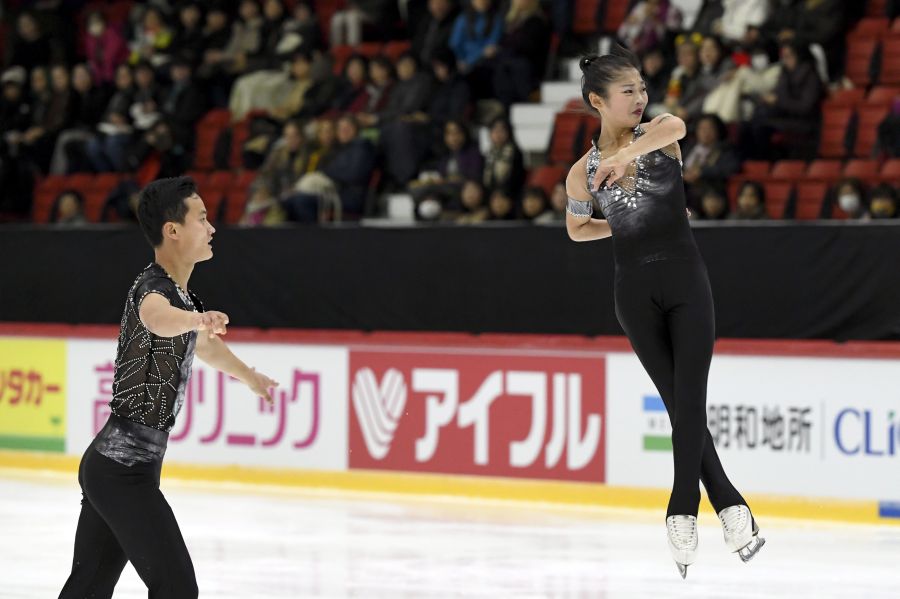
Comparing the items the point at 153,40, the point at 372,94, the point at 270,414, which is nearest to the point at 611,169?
the point at 270,414

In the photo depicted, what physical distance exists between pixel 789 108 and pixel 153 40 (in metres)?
6.93

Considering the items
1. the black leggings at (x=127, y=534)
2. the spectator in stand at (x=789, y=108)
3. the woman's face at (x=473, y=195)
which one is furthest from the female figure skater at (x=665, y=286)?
the spectator in stand at (x=789, y=108)

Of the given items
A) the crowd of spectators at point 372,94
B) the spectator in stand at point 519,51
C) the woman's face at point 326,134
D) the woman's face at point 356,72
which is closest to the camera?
the crowd of spectators at point 372,94

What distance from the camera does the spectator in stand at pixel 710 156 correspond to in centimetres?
1087

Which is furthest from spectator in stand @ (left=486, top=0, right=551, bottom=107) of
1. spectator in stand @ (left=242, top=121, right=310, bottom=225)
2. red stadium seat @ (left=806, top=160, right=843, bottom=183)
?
red stadium seat @ (left=806, top=160, right=843, bottom=183)

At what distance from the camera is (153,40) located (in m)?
15.6

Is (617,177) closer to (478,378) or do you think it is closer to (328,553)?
(328,553)

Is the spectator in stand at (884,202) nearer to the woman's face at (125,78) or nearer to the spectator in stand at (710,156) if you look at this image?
the spectator in stand at (710,156)

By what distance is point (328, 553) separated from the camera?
7.68 meters

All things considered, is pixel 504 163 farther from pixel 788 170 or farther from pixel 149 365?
pixel 149 365

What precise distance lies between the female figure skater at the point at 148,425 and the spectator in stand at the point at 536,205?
6.28 meters

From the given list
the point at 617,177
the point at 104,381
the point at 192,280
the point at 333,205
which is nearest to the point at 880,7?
the point at 333,205

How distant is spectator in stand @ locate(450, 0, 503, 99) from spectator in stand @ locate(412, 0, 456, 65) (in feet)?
0.35

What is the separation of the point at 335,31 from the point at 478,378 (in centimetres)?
592
